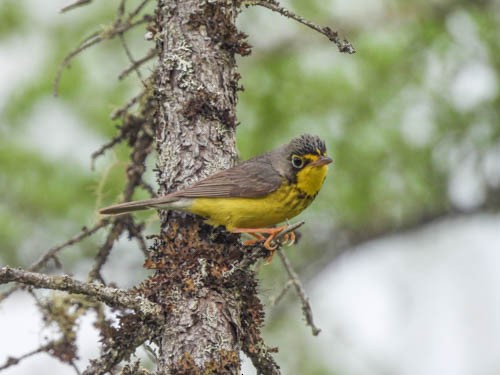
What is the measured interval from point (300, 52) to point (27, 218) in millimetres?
3468

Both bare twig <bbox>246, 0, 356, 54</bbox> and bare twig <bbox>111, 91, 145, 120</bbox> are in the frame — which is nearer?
bare twig <bbox>246, 0, 356, 54</bbox>

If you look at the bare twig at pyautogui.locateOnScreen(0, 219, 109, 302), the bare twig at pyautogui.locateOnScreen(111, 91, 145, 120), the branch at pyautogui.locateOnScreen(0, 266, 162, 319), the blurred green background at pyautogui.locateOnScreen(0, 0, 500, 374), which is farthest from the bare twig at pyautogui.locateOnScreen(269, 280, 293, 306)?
→ the blurred green background at pyautogui.locateOnScreen(0, 0, 500, 374)

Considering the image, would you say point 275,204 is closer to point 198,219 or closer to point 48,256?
point 198,219

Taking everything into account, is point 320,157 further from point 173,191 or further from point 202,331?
point 202,331

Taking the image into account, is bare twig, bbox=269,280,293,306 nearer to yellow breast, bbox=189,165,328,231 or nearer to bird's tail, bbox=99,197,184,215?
yellow breast, bbox=189,165,328,231

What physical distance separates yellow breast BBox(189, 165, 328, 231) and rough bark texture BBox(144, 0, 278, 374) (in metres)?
0.34

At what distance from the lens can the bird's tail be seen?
15.0ft

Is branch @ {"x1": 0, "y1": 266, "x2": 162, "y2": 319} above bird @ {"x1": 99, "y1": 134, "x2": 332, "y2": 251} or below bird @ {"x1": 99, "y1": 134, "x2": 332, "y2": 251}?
below

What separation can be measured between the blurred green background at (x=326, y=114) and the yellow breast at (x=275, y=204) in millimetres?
3246

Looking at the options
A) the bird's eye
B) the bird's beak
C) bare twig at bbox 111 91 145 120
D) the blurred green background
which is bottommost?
the bird's beak

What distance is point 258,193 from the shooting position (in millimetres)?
5277

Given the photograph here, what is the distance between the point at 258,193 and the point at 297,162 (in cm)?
42

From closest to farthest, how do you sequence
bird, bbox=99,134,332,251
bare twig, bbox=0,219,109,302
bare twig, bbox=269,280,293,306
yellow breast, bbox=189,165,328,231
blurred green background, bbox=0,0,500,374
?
bird, bbox=99,134,332,251
bare twig, bbox=0,219,109,302
yellow breast, bbox=189,165,328,231
bare twig, bbox=269,280,293,306
blurred green background, bbox=0,0,500,374

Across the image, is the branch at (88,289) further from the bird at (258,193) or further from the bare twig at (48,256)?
the bare twig at (48,256)
